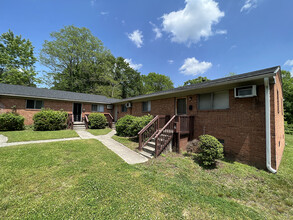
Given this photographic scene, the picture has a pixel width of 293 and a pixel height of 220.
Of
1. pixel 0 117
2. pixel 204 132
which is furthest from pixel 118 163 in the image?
pixel 0 117

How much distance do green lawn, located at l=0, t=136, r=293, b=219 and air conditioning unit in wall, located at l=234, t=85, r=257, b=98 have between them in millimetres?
2740

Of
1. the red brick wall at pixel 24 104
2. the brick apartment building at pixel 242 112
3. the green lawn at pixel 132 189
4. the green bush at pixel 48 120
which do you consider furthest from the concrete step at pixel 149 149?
the red brick wall at pixel 24 104

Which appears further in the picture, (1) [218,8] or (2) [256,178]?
(1) [218,8]

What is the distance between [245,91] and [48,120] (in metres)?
12.9

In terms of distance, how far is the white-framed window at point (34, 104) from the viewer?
11.2 m

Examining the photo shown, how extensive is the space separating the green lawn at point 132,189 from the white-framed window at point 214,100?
2.61 meters

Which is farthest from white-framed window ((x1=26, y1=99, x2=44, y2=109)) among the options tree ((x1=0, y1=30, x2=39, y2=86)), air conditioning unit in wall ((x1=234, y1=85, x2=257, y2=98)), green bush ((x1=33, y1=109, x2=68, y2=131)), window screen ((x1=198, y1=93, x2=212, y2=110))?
air conditioning unit in wall ((x1=234, y1=85, x2=257, y2=98))

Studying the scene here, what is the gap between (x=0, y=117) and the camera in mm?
8633

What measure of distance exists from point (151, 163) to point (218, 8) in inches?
399

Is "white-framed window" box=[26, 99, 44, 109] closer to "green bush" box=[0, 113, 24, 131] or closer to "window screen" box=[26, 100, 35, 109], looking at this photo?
"window screen" box=[26, 100, 35, 109]

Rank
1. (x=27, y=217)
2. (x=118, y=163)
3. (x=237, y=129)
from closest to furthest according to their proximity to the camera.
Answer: (x=27, y=217) → (x=118, y=163) → (x=237, y=129)

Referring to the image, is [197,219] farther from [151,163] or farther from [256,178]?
[256,178]

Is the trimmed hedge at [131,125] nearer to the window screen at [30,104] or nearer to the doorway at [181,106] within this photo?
the doorway at [181,106]

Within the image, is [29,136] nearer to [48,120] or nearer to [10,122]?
[48,120]
